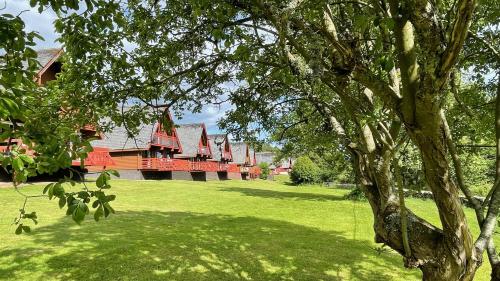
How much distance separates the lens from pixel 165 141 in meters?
47.8

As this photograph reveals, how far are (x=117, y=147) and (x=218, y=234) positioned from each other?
32.3 metres

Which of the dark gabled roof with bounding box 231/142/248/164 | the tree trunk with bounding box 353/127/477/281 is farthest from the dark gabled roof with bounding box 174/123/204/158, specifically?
the tree trunk with bounding box 353/127/477/281

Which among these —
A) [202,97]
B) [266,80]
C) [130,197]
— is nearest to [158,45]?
[202,97]

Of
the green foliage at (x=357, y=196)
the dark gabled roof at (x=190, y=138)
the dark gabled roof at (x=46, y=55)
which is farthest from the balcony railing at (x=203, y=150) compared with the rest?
the green foliage at (x=357, y=196)

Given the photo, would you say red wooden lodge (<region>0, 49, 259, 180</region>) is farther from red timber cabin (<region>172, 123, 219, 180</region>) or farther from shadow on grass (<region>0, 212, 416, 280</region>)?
shadow on grass (<region>0, 212, 416, 280</region>)

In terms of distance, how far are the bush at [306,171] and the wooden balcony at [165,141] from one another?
18.1m

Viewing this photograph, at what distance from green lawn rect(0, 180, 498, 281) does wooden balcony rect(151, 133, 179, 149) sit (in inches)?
1064

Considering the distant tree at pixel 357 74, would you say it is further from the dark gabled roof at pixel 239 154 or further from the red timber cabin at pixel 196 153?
the dark gabled roof at pixel 239 154

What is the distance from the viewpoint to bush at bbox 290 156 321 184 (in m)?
56.6

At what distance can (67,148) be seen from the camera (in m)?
2.63

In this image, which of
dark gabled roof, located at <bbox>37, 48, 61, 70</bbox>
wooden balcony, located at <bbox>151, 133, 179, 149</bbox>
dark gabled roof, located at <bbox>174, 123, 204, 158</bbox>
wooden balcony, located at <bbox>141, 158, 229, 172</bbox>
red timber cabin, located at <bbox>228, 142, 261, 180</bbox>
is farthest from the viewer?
red timber cabin, located at <bbox>228, 142, 261, 180</bbox>

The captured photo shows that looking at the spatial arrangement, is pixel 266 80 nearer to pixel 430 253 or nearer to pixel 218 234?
pixel 430 253

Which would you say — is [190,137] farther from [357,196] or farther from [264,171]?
[357,196]

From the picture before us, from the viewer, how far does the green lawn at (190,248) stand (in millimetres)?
8992
